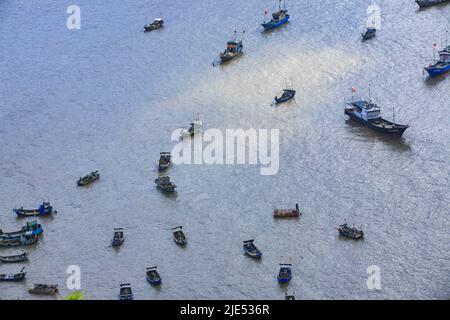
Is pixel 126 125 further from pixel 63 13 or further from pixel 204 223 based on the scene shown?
pixel 63 13

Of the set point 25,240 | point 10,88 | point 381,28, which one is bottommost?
point 25,240

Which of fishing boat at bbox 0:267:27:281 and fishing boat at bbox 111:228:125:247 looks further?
fishing boat at bbox 111:228:125:247

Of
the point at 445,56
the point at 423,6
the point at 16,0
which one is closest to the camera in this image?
the point at 445,56

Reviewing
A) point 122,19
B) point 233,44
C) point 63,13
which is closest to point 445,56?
point 233,44

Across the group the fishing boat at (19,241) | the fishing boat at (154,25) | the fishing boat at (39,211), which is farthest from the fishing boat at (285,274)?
the fishing boat at (154,25)

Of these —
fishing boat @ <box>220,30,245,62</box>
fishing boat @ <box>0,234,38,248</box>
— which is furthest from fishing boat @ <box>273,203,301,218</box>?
fishing boat @ <box>220,30,245,62</box>

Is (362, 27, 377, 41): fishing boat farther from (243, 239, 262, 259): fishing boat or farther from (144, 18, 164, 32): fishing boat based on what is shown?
(243, 239, 262, 259): fishing boat

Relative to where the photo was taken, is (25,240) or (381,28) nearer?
(25,240)
